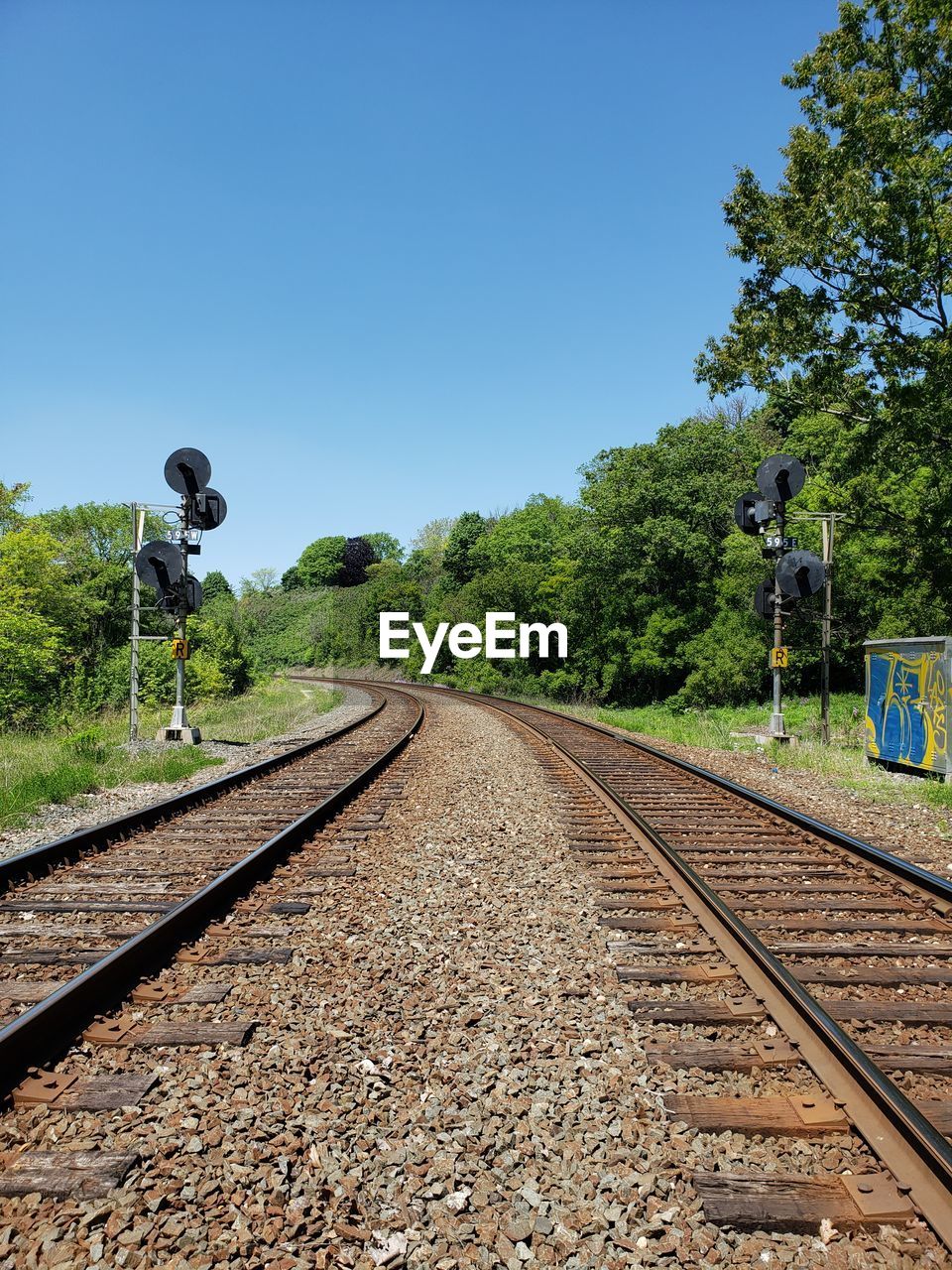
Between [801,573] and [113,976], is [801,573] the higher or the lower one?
the higher one

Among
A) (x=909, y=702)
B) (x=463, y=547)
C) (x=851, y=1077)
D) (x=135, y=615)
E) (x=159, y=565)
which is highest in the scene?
(x=463, y=547)

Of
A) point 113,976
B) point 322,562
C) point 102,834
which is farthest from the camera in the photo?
point 322,562

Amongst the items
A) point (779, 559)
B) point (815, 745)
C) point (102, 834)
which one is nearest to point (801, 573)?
point (779, 559)

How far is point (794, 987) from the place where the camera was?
132 inches

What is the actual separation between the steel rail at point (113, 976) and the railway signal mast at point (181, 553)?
28.5 ft

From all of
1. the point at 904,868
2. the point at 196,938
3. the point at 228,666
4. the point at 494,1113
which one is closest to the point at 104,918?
the point at 196,938

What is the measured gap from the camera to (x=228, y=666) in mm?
32875

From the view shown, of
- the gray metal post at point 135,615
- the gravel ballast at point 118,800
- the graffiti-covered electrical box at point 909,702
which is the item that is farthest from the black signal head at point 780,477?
the gray metal post at point 135,615

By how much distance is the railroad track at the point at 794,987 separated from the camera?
2.28 metres

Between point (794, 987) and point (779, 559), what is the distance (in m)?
11.7

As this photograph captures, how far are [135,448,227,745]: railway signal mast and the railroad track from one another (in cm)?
944

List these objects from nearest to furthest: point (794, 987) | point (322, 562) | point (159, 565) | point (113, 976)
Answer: point (794, 987)
point (113, 976)
point (159, 565)
point (322, 562)

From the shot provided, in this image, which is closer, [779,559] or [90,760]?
[90,760]

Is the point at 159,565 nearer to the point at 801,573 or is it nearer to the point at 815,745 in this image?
the point at 801,573
